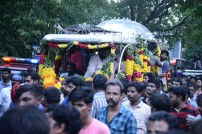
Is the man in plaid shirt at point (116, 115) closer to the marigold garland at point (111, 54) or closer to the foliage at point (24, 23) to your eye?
the marigold garland at point (111, 54)

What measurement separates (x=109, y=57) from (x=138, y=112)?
6.21 meters

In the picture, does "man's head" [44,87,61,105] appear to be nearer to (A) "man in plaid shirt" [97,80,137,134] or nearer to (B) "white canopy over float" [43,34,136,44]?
(A) "man in plaid shirt" [97,80,137,134]

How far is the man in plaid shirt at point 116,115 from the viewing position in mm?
5367

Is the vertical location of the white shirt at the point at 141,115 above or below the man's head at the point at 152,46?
below

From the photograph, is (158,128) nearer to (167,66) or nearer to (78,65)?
(78,65)

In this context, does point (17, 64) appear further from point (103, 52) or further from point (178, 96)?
point (178, 96)

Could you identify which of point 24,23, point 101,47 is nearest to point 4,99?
point 101,47

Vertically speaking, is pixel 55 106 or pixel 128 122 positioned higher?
pixel 55 106

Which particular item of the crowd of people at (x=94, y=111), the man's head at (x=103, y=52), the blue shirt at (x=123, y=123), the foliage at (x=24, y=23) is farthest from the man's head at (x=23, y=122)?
the foliage at (x=24, y=23)

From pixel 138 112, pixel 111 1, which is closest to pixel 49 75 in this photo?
pixel 138 112

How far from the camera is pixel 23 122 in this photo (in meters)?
2.28

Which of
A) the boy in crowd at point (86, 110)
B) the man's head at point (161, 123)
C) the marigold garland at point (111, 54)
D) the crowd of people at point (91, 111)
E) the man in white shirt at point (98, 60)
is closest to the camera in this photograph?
the crowd of people at point (91, 111)

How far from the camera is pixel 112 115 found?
5582mm

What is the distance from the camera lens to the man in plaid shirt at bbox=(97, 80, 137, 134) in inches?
211
